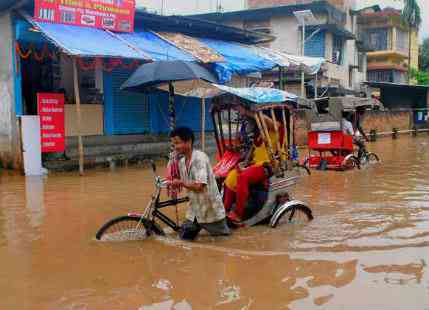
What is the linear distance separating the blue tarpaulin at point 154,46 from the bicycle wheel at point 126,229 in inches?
265

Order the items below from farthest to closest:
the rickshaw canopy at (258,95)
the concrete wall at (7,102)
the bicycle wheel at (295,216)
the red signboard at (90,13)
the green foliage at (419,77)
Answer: the green foliage at (419,77)
the concrete wall at (7,102)
the red signboard at (90,13)
the bicycle wheel at (295,216)
the rickshaw canopy at (258,95)

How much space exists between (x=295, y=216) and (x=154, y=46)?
7.50 metres

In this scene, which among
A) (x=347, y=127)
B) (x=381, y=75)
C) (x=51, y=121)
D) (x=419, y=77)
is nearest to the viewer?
(x=51, y=121)

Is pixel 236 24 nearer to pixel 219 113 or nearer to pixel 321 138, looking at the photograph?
pixel 321 138

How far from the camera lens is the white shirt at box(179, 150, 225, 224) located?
559 cm

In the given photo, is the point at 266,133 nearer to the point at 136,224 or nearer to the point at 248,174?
the point at 248,174

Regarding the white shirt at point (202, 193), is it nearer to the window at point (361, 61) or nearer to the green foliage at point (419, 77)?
the window at point (361, 61)

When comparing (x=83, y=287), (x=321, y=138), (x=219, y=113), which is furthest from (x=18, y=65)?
(x=83, y=287)

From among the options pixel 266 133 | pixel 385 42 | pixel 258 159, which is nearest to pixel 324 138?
pixel 258 159

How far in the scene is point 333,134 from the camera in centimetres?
1245

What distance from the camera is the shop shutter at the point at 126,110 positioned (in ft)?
45.3

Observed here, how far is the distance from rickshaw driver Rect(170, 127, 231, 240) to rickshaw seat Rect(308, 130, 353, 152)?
6.97 meters

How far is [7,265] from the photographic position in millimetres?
5230

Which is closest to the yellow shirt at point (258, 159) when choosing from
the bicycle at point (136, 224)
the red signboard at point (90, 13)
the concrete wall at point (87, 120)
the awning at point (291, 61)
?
the bicycle at point (136, 224)
